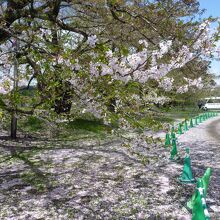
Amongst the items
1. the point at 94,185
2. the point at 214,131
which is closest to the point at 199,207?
the point at 94,185

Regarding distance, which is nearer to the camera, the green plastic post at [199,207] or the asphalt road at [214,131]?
the green plastic post at [199,207]

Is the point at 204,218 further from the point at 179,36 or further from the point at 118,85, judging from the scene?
the point at 179,36

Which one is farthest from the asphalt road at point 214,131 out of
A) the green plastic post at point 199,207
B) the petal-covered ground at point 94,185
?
the green plastic post at point 199,207

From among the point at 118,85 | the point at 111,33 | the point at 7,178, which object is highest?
the point at 111,33

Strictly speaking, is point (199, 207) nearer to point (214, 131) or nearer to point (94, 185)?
point (94, 185)

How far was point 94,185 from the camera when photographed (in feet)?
28.3

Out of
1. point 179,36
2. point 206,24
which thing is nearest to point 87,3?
point 179,36

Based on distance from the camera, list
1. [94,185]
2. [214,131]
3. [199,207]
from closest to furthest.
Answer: [199,207], [94,185], [214,131]

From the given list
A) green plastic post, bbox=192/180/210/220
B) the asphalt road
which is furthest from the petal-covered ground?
the asphalt road

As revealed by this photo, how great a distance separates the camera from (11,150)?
13992 mm

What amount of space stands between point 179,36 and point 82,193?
13.9ft

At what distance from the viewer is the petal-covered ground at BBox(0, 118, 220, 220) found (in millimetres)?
6754

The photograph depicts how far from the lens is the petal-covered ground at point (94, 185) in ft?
22.2

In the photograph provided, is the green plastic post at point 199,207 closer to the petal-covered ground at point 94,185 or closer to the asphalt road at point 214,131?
the petal-covered ground at point 94,185
